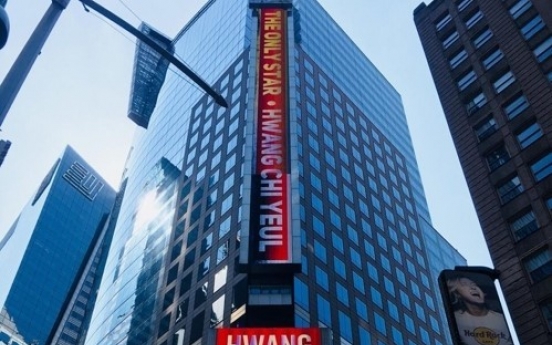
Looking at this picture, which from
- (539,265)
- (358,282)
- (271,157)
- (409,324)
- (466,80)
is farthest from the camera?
(409,324)

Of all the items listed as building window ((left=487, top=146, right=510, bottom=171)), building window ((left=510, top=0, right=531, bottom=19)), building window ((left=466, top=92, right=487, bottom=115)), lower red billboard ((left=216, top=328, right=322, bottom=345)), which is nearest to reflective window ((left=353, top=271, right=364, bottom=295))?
lower red billboard ((left=216, top=328, right=322, bottom=345))

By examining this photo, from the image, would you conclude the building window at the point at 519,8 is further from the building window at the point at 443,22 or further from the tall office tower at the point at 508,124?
the building window at the point at 443,22

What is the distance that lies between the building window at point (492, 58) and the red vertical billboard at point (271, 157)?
1793cm

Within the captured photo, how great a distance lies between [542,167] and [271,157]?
75.5ft

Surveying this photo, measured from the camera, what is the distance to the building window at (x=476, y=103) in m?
45.9

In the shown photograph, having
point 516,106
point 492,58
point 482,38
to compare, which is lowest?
point 516,106

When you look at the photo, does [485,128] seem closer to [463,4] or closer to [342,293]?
[463,4]

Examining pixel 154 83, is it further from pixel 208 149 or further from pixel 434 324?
pixel 434 324

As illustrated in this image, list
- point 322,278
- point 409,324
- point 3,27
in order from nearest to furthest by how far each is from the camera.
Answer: point 3,27 → point 322,278 → point 409,324

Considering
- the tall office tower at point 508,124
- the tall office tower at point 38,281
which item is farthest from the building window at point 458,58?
the tall office tower at point 38,281

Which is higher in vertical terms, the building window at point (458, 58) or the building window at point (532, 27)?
the building window at point (458, 58)

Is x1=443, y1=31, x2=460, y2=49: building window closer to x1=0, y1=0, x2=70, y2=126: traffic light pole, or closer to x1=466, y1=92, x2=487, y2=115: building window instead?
x1=466, y1=92, x2=487, y2=115: building window

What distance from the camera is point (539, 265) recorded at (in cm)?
3500

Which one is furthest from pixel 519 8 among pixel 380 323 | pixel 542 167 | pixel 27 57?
pixel 380 323
